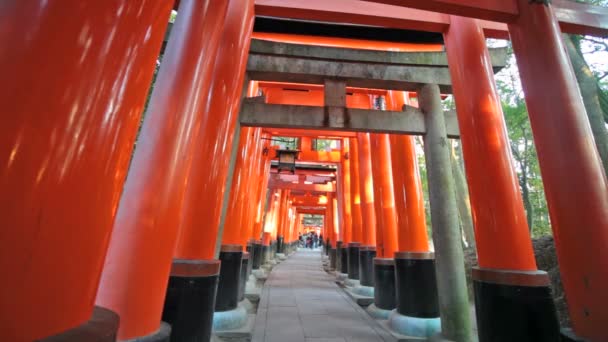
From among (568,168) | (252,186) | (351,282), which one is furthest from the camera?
(351,282)

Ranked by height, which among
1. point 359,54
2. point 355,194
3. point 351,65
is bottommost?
point 355,194

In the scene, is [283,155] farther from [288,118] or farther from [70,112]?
[70,112]

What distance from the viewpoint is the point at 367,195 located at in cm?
835

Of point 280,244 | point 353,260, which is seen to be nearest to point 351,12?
point 353,260

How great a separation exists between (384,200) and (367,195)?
79.9 inches

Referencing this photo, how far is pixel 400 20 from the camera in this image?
4.21 meters

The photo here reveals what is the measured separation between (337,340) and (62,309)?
175 inches

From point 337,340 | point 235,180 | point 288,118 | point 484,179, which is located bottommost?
point 337,340

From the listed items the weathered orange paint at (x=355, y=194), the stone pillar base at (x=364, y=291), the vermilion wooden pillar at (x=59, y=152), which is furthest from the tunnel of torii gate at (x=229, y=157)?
the weathered orange paint at (x=355, y=194)

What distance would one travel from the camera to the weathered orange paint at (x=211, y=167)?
2.80 metres

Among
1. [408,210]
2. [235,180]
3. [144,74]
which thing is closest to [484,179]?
[408,210]

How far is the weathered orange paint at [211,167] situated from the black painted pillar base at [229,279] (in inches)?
81.0

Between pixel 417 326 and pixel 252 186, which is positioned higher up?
pixel 252 186

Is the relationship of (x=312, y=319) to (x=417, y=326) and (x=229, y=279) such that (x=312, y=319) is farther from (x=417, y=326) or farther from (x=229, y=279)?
(x=417, y=326)
